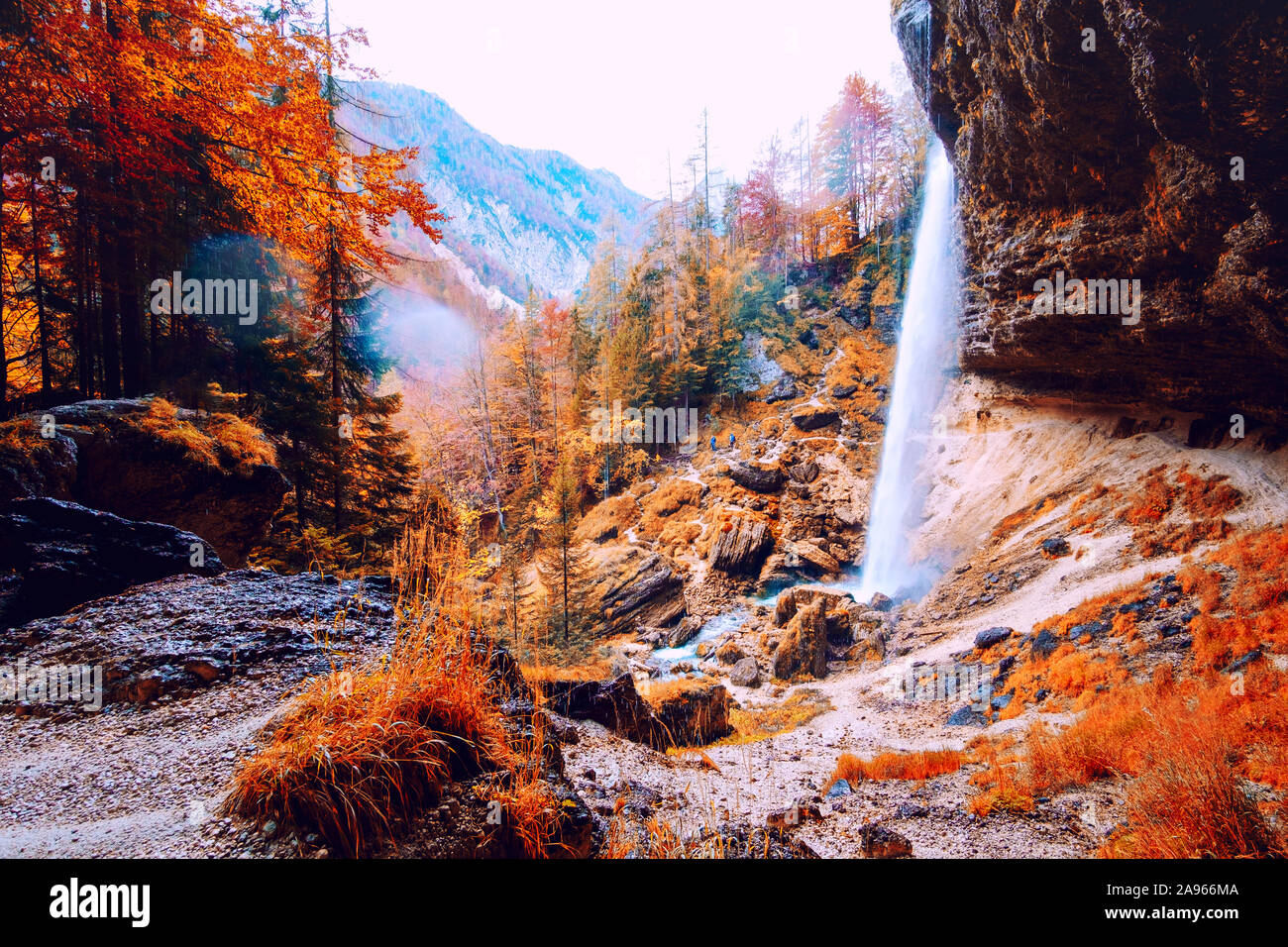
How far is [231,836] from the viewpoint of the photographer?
1.89 metres

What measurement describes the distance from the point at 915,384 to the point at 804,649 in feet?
42.1

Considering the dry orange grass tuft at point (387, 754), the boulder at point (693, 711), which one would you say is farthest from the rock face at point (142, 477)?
the boulder at point (693, 711)

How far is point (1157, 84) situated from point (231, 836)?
11.4 m

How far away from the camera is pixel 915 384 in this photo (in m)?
20.2

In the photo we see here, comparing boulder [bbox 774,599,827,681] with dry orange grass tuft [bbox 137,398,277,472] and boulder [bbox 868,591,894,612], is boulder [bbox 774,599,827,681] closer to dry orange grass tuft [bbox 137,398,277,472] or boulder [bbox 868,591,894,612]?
boulder [bbox 868,591,894,612]

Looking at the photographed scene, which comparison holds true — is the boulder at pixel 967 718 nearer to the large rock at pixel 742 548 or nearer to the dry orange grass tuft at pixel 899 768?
the dry orange grass tuft at pixel 899 768

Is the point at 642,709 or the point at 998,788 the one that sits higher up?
the point at 998,788

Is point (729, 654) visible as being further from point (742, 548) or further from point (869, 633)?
point (742, 548)

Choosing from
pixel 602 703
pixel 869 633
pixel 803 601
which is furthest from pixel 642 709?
pixel 803 601

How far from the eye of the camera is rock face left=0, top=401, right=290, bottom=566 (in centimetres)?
478

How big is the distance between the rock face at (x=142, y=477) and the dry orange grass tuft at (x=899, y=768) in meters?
8.45

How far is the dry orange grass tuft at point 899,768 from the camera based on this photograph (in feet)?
19.1
